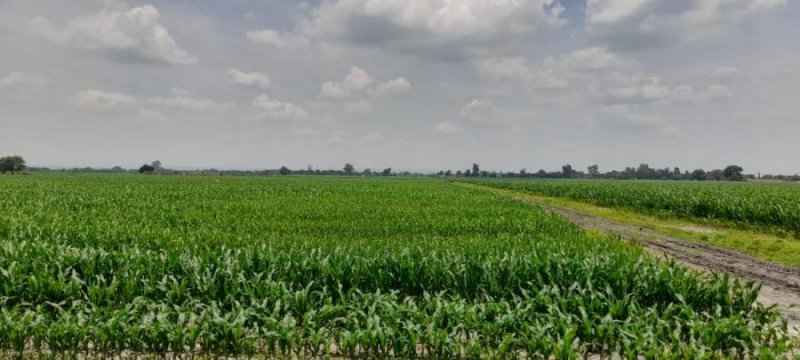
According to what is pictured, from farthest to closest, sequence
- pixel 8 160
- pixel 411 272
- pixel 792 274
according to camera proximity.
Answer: pixel 8 160
pixel 792 274
pixel 411 272

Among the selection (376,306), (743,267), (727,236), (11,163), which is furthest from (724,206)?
(11,163)

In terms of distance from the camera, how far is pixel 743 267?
41.7 feet

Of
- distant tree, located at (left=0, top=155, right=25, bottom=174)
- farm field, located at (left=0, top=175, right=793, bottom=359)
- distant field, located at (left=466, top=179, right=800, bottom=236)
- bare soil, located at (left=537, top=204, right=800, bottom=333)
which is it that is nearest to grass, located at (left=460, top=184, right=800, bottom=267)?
distant field, located at (left=466, top=179, right=800, bottom=236)

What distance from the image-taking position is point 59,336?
5.77 metres

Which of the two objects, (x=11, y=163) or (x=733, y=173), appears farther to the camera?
(x=733, y=173)

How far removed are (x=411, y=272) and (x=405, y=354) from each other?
93.8 inches

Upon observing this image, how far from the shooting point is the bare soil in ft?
30.0

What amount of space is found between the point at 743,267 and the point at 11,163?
17096 cm

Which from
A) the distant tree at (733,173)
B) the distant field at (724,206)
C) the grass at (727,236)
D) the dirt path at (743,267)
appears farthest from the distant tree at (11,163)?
the distant tree at (733,173)

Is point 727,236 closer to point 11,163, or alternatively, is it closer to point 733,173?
point 11,163

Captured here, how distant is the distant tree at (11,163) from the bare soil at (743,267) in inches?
6512

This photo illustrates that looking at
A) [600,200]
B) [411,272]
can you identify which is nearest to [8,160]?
[600,200]

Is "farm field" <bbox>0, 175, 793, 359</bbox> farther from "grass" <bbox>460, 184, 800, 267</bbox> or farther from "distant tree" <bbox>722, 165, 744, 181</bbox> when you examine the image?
"distant tree" <bbox>722, 165, 744, 181</bbox>

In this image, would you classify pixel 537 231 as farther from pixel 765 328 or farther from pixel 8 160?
pixel 8 160
